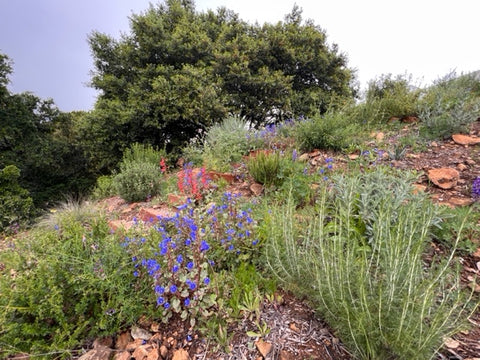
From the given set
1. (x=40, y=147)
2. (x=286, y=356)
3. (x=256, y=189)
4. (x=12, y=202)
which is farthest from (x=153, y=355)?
(x=40, y=147)

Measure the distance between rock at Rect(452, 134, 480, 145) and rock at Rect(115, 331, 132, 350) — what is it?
4.87 m

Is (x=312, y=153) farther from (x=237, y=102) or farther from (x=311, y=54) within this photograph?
(x=311, y=54)

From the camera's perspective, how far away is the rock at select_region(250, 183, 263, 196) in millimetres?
3066

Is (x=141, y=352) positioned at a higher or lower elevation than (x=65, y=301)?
lower

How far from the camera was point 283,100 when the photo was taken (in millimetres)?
8508

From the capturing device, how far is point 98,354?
4.18 ft

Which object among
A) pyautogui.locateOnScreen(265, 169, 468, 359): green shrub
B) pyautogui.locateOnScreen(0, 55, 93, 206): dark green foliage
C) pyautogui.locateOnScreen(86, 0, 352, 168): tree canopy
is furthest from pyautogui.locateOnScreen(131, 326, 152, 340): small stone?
pyautogui.locateOnScreen(0, 55, 93, 206): dark green foliage

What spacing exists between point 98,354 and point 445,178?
3606mm

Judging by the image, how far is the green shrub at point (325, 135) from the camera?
3.88 meters

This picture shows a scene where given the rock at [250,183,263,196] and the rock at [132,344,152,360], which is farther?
the rock at [250,183,263,196]

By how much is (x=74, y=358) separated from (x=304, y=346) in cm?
129

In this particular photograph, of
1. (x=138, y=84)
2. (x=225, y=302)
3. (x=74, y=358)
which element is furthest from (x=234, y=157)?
(x=138, y=84)

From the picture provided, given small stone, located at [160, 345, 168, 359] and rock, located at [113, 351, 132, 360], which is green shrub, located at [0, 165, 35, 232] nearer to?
rock, located at [113, 351, 132, 360]

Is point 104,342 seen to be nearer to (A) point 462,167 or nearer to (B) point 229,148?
(B) point 229,148
